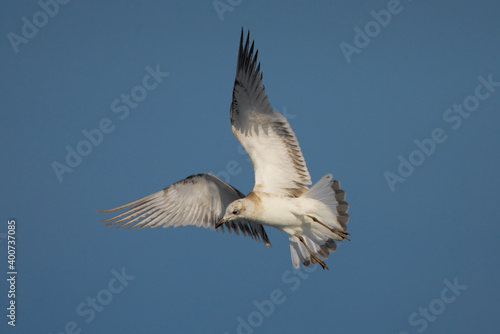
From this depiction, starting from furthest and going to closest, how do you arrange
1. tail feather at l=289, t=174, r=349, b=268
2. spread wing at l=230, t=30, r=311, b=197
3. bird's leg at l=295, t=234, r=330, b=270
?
bird's leg at l=295, t=234, r=330, b=270, tail feather at l=289, t=174, r=349, b=268, spread wing at l=230, t=30, r=311, b=197

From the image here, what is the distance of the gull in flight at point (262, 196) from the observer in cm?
742

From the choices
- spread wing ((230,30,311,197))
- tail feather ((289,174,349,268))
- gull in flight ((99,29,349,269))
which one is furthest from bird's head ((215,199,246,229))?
tail feather ((289,174,349,268))

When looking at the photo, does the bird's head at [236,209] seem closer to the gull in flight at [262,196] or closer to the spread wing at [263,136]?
the gull in flight at [262,196]

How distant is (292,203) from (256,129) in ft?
2.63

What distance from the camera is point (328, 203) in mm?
7582

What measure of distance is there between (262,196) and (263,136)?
23.1 inches

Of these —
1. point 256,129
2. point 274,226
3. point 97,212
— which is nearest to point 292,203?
point 274,226

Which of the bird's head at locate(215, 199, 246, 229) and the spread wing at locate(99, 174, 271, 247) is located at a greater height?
the spread wing at locate(99, 174, 271, 247)

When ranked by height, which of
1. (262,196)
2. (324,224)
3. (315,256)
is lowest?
(315,256)

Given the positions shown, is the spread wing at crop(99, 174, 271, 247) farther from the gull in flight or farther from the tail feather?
the tail feather

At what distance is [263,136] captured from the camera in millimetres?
7605

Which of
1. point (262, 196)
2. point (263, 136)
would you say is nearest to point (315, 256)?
point (262, 196)

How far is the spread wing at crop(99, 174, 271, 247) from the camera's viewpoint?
800cm

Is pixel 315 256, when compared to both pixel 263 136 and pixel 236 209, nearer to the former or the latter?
pixel 236 209
